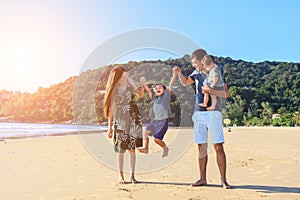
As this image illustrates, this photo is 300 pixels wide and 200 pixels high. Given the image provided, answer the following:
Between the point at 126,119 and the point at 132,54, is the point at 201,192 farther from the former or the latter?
the point at 132,54

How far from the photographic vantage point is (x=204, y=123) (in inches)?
203

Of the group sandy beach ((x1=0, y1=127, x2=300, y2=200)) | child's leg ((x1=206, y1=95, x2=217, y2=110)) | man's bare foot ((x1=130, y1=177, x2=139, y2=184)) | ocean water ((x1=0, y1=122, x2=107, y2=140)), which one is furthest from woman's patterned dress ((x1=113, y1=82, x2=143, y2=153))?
ocean water ((x1=0, y1=122, x2=107, y2=140))

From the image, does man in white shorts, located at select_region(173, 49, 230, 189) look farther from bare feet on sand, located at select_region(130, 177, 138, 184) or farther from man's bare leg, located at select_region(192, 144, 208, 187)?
bare feet on sand, located at select_region(130, 177, 138, 184)

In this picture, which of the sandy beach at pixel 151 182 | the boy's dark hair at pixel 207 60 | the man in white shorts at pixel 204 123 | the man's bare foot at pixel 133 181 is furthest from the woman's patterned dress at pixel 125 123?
the boy's dark hair at pixel 207 60

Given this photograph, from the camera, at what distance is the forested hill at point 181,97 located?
639 centimetres

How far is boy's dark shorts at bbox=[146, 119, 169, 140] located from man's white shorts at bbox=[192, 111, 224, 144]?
2.39 feet

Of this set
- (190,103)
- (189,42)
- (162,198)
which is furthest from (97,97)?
(162,198)

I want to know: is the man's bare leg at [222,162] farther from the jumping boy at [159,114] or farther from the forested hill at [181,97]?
the forested hill at [181,97]

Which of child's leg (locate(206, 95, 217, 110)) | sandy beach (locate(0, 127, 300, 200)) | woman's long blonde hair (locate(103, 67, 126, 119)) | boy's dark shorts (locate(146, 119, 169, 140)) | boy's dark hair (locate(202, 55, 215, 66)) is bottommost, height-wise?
sandy beach (locate(0, 127, 300, 200))

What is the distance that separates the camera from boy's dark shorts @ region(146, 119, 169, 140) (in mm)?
5812

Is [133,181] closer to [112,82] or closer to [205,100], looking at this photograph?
[112,82]

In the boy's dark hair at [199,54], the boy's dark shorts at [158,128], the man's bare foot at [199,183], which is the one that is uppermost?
the boy's dark hair at [199,54]

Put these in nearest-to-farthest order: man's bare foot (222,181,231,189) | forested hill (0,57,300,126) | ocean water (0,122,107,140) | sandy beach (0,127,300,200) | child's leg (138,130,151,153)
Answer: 1. sandy beach (0,127,300,200)
2. man's bare foot (222,181,231,189)
3. child's leg (138,130,151,153)
4. forested hill (0,57,300,126)
5. ocean water (0,122,107,140)

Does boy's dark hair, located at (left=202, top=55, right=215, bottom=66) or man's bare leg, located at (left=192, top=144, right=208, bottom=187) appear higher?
boy's dark hair, located at (left=202, top=55, right=215, bottom=66)
